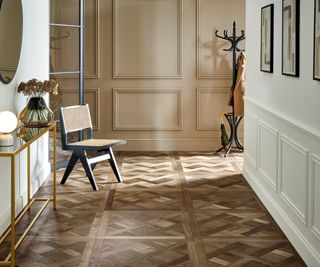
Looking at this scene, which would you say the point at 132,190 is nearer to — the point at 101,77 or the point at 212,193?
the point at 212,193

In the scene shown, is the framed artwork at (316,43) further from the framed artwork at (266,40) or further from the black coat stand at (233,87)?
the black coat stand at (233,87)

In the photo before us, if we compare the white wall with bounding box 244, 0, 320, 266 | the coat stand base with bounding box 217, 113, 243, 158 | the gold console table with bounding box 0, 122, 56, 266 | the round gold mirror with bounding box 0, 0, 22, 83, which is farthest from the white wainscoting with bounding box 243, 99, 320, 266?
the round gold mirror with bounding box 0, 0, 22, 83

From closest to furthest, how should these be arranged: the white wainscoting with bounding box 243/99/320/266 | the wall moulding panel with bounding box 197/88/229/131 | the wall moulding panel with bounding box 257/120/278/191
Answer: the white wainscoting with bounding box 243/99/320/266
the wall moulding panel with bounding box 257/120/278/191
the wall moulding panel with bounding box 197/88/229/131

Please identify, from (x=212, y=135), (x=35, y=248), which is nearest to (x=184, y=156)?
(x=212, y=135)

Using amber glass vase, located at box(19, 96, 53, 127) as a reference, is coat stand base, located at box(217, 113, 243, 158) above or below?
below

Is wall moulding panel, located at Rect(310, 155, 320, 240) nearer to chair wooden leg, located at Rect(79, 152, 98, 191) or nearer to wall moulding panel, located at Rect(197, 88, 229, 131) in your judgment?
chair wooden leg, located at Rect(79, 152, 98, 191)

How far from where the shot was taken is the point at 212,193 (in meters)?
5.51

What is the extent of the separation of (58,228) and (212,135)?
408 centimetres

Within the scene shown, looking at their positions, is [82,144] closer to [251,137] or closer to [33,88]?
[33,88]

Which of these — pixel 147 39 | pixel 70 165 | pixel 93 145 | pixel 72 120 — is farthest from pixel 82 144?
pixel 147 39

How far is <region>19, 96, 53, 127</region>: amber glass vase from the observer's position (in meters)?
4.42

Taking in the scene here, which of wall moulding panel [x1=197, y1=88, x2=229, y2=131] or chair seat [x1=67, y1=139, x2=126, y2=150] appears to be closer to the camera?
chair seat [x1=67, y1=139, x2=126, y2=150]

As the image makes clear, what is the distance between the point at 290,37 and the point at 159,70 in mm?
4026

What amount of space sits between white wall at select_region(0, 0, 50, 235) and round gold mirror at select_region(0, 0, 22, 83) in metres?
0.11
